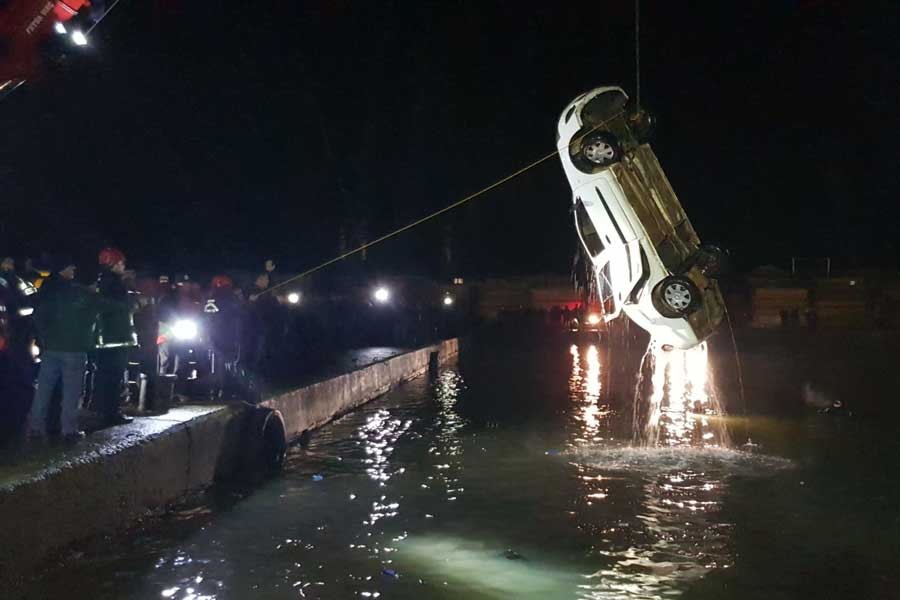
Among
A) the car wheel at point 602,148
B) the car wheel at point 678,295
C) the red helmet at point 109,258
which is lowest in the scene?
the car wheel at point 678,295

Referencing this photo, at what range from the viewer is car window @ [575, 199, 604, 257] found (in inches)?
456

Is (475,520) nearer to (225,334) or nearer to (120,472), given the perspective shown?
(120,472)

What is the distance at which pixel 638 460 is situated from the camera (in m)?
10.5

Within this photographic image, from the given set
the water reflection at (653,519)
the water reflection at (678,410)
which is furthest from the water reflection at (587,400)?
the water reflection at (653,519)

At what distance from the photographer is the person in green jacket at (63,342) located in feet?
25.1

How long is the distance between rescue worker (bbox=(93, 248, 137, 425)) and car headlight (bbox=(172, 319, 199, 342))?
238cm

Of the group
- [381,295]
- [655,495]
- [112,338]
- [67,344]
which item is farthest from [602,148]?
[381,295]

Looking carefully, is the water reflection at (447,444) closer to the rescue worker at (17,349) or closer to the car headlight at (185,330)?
the car headlight at (185,330)

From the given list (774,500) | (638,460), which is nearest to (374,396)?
(638,460)

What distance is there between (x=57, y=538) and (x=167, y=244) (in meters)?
20.4

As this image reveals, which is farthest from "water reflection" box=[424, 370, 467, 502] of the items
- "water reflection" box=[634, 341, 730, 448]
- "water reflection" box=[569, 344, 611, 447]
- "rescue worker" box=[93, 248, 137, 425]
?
"rescue worker" box=[93, 248, 137, 425]

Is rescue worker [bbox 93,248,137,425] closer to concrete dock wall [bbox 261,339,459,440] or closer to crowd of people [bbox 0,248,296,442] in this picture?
crowd of people [bbox 0,248,296,442]

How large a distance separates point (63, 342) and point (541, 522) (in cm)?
458

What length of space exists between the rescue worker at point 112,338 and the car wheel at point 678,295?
6274mm
